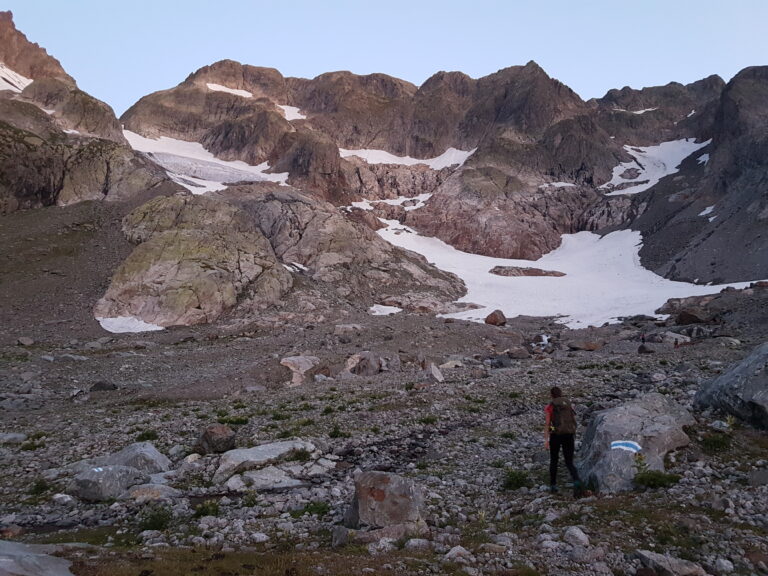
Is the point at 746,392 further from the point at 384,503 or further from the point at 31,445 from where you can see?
the point at 31,445

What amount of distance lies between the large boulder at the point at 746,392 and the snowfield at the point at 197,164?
455 feet

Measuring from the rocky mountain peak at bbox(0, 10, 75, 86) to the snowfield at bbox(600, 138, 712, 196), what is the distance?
202928 millimetres

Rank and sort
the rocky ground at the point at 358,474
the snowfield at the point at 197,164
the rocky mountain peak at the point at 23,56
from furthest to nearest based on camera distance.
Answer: the rocky mountain peak at the point at 23,56 → the snowfield at the point at 197,164 → the rocky ground at the point at 358,474

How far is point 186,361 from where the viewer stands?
44.0 m

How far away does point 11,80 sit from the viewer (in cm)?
15000

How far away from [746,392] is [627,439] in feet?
16.6

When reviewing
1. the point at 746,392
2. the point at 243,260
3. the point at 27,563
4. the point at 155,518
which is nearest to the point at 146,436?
the point at 155,518

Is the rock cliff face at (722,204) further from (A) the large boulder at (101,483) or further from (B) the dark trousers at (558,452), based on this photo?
(A) the large boulder at (101,483)

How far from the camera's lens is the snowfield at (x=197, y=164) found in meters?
157

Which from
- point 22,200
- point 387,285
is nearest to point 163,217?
point 22,200

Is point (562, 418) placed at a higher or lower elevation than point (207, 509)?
higher

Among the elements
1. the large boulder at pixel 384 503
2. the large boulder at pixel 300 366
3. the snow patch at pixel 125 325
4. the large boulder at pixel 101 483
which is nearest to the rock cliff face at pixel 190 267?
the snow patch at pixel 125 325

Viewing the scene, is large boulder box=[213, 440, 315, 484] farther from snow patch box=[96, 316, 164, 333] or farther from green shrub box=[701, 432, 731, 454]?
snow patch box=[96, 316, 164, 333]

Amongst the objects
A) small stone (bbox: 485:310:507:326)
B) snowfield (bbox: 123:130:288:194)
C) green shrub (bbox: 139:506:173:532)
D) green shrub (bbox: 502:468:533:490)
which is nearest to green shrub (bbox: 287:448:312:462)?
green shrub (bbox: 139:506:173:532)
